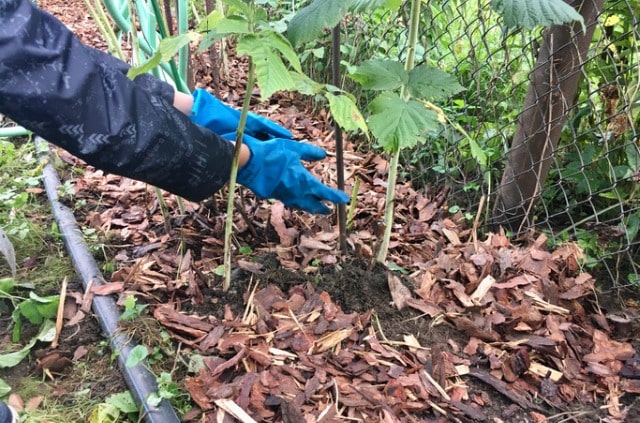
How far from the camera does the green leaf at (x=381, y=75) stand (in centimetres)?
120

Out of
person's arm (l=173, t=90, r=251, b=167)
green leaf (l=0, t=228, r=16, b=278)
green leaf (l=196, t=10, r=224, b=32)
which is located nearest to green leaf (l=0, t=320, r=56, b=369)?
green leaf (l=0, t=228, r=16, b=278)

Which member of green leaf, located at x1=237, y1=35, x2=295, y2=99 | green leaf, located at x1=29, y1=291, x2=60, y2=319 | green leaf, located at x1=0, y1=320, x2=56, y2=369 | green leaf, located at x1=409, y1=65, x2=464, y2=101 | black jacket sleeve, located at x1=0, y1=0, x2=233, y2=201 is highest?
green leaf, located at x1=237, y1=35, x2=295, y2=99

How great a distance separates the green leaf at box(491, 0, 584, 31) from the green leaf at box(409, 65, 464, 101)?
0.70 ft

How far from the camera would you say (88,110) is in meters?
1.18

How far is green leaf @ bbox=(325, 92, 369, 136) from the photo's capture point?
3.55 feet

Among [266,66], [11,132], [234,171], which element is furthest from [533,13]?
[11,132]

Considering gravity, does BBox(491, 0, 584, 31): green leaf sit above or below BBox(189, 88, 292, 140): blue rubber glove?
above

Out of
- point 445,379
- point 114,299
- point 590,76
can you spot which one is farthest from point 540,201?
point 114,299

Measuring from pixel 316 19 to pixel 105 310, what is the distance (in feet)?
3.15

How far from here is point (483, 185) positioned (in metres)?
1.89

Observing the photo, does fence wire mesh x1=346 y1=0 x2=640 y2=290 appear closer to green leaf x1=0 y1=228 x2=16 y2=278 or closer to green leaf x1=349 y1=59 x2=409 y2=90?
green leaf x1=349 y1=59 x2=409 y2=90

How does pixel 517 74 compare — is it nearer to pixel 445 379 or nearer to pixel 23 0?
pixel 445 379

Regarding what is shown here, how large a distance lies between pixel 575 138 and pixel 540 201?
25cm

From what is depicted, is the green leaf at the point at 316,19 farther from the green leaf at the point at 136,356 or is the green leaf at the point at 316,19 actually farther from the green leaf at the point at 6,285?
the green leaf at the point at 6,285
